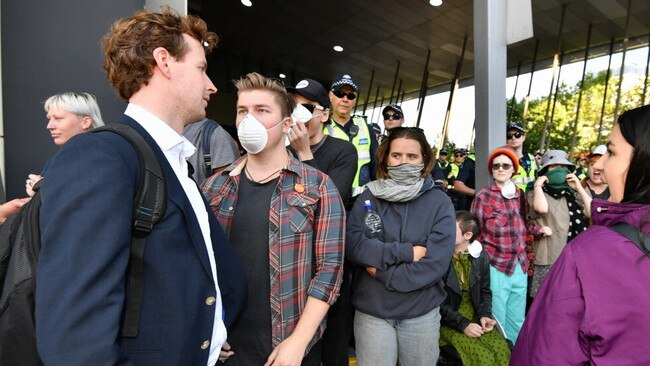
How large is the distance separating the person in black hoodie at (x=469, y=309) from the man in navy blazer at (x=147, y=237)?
1.69 m

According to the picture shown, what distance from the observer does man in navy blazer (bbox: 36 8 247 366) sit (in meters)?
0.71

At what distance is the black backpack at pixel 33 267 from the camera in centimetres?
77

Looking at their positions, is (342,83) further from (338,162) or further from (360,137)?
(338,162)

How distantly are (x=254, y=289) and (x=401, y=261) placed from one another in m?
0.79

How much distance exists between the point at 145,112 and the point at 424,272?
1457 mm

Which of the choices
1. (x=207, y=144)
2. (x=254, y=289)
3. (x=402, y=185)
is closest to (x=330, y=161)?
(x=402, y=185)

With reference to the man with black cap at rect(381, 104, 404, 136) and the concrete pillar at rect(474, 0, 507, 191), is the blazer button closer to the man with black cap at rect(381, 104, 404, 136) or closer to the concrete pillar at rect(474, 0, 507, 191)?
the man with black cap at rect(381, 104, 404, 136)

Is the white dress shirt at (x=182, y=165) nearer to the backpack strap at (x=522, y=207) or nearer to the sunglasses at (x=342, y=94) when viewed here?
the sunglasses at (x=342, y=94)

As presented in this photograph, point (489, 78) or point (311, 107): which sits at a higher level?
point (489, 78)

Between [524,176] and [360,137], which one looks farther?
[524,176]

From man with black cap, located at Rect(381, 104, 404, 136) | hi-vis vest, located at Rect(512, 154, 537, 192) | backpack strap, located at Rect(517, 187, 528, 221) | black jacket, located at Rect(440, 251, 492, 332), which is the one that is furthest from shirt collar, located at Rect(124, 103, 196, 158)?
hi-vis vest, located at Rect(512, 154, 537, 192)

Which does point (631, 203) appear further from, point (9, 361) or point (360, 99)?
point (360, 99)

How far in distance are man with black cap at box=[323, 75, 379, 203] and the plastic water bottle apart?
806 millimetres

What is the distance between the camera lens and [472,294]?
257cm
